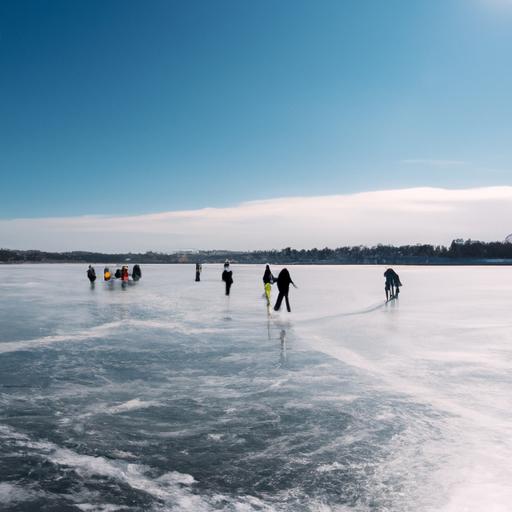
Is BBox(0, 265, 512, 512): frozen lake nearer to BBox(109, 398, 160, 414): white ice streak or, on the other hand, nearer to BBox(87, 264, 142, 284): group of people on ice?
BBox(109, 398, 160, 414): white ice streak

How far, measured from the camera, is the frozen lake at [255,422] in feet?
10.5

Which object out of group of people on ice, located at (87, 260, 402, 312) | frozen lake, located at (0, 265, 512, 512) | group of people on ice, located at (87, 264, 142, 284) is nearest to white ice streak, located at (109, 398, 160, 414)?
frozen lake, located at (0, 265, 512, 512)

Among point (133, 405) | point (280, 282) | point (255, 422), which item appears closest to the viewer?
point (255, 422)

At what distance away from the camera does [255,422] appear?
14.9ft

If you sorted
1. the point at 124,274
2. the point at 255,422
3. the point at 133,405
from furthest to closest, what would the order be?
the point at 124,274 → the point at 133,405 → the point at 255,422

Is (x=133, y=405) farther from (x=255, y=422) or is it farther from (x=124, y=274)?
(x=124, y=274)

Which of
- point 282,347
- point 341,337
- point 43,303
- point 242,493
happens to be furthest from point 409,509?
point 43,303

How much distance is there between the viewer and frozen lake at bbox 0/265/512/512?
3191mm

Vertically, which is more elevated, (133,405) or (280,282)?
(280,282)

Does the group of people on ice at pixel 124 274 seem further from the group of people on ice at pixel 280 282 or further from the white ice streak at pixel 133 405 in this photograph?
the white ice streak at pixel 133 405

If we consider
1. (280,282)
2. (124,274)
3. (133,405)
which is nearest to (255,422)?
(133,405)

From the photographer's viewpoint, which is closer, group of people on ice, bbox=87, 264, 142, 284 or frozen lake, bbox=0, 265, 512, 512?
frozen lake, bbox=0, 265, 512, 512

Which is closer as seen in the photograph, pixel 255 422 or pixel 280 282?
pixel 255 422

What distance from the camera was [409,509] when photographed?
2.97 metres
